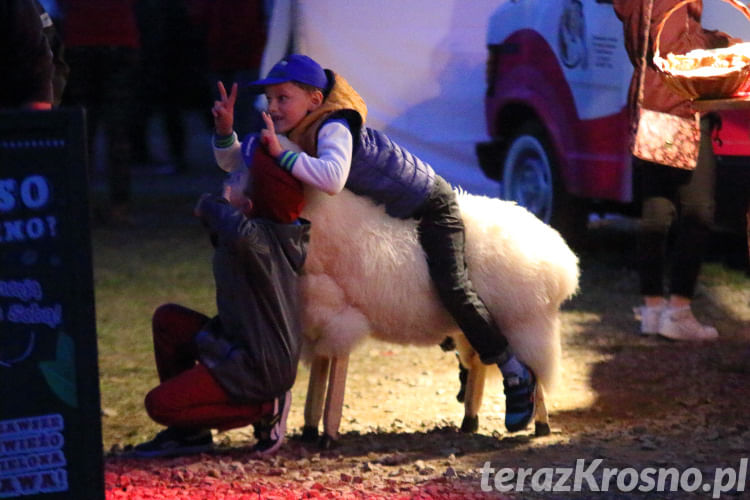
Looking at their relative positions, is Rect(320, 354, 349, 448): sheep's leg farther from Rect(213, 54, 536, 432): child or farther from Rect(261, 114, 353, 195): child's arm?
Rect(261, 114, 353, 195): child's arm

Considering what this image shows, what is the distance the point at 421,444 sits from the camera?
4.26 m

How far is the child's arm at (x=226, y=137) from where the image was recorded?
411cm

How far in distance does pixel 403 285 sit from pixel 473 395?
0.68 meters

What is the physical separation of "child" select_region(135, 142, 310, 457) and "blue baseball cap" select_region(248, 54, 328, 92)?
0.93ft

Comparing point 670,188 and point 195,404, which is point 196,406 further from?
point 670,188

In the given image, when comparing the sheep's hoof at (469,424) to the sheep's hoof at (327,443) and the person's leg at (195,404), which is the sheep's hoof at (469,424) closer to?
the sheep's hoof at (327,443)

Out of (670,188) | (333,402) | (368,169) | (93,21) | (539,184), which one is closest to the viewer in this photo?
(368,169)

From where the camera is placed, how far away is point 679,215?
19.0ft

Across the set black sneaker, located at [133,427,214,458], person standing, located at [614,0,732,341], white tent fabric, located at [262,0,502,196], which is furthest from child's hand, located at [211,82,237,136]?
white tent fabric, located at [262,0,502,196]

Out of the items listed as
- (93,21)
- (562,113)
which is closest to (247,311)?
(562,113)

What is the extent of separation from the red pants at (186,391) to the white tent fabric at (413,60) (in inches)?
136

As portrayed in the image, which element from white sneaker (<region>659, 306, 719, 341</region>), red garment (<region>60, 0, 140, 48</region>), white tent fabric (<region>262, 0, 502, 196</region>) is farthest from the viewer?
red garment (<region>60, 0, 140, 48</region>)

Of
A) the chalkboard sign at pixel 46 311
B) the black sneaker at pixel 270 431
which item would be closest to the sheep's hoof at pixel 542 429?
the black sneaker at pixel 270 431

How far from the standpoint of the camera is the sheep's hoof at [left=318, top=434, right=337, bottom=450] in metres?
4.21
